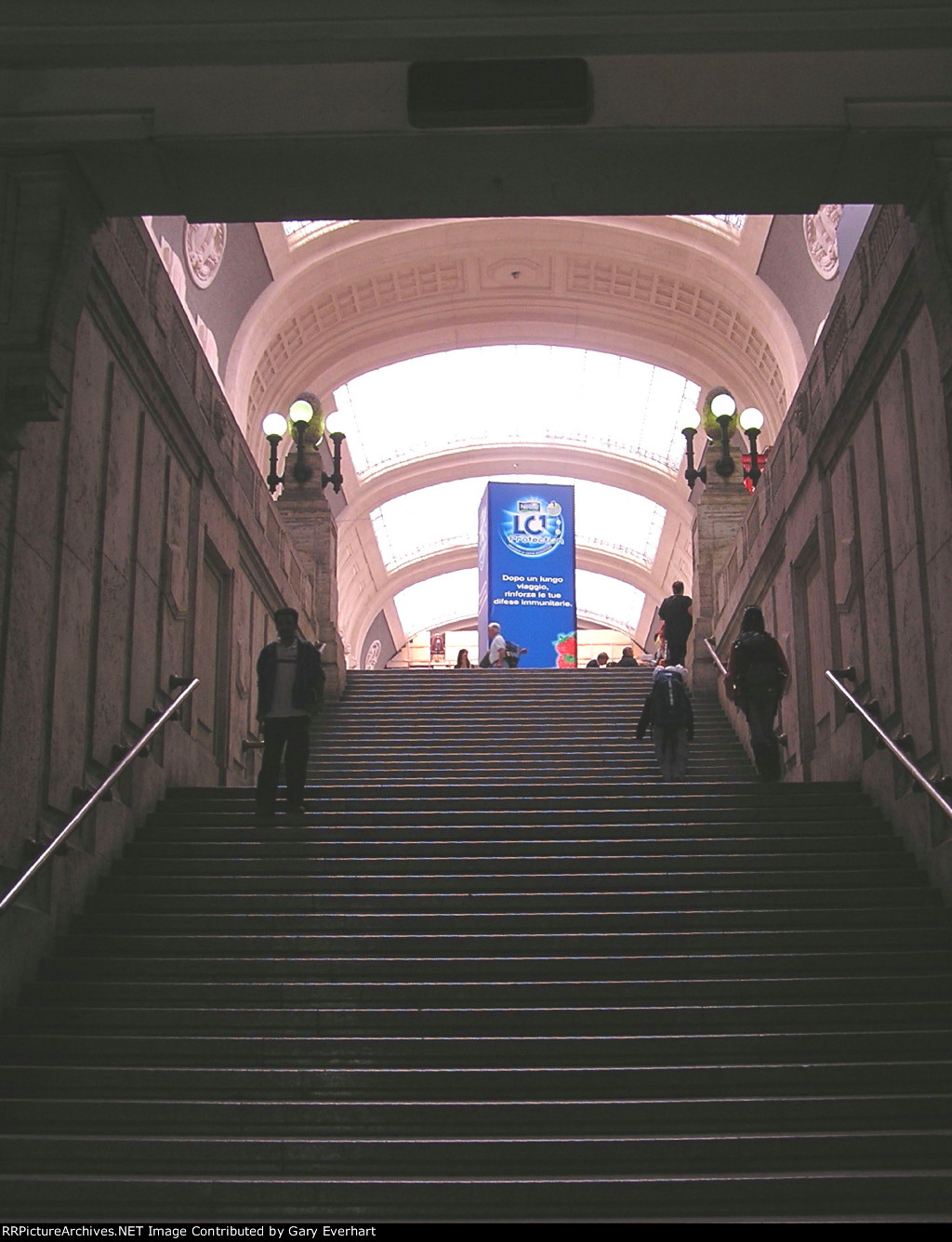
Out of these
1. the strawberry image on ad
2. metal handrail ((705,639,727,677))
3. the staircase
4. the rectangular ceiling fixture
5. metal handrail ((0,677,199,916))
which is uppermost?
the strawberry image on ad

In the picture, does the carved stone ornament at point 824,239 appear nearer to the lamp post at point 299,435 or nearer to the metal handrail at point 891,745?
the lamp post at point 299,435

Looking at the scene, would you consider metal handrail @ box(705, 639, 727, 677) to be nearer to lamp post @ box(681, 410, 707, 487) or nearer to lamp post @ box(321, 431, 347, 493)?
lamp post @ box(681, 410, 707, 487)

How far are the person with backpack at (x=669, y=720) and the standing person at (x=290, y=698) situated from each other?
293 centimetres

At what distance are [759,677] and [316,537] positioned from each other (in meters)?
9.59

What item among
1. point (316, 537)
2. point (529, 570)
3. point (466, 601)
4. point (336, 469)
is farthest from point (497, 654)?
point (466, 601)

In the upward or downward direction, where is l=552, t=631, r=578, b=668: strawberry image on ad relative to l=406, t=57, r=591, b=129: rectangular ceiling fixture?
upward

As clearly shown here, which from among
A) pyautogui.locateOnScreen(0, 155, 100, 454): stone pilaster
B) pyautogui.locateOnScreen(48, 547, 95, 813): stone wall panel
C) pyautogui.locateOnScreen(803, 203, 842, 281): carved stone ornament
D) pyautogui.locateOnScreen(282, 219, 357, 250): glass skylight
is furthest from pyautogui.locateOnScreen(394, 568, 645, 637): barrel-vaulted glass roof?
pyautogui.locateOnScreen(0, 155, 100, 454): stone pilaster

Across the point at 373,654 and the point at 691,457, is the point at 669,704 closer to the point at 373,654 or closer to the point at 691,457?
the point at 691,457

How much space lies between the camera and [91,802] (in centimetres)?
821

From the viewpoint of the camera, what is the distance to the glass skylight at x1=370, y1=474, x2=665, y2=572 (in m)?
38.7

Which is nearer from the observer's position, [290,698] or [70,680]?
[70,680]

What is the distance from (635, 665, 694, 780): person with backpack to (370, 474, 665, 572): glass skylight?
1010 inches

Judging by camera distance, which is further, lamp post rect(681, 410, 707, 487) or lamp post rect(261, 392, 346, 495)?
lamp post rect(681, 410, 707, 487)
